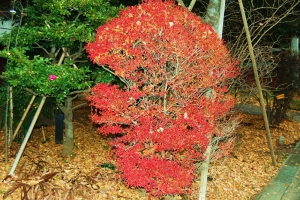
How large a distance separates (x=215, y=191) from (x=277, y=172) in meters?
2.36

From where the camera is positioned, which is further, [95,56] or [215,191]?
[215,191]

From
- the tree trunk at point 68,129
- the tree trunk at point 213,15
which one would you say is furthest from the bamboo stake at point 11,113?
the tree trunk at point 213,15

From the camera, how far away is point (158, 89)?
6043mm

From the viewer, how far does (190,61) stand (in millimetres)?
5996

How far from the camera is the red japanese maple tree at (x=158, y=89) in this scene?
229 inches

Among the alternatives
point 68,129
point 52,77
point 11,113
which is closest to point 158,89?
point 52,77

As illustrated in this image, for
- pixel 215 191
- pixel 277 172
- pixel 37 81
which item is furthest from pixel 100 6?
pixel 277 172

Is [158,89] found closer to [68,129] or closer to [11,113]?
[11,113]

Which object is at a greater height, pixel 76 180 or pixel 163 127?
pixel 163 127

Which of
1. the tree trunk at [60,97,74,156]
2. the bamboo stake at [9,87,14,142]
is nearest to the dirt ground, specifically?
the tree trunk at [60,97,74,156]

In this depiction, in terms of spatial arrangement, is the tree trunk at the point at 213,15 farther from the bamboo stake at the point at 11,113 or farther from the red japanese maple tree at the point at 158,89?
the bamboo stake at the point at 11,113

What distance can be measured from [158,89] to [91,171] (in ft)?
9.10

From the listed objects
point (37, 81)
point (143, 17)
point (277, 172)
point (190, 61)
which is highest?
point (143, 17)

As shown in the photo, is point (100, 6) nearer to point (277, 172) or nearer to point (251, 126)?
point (277, 172)
